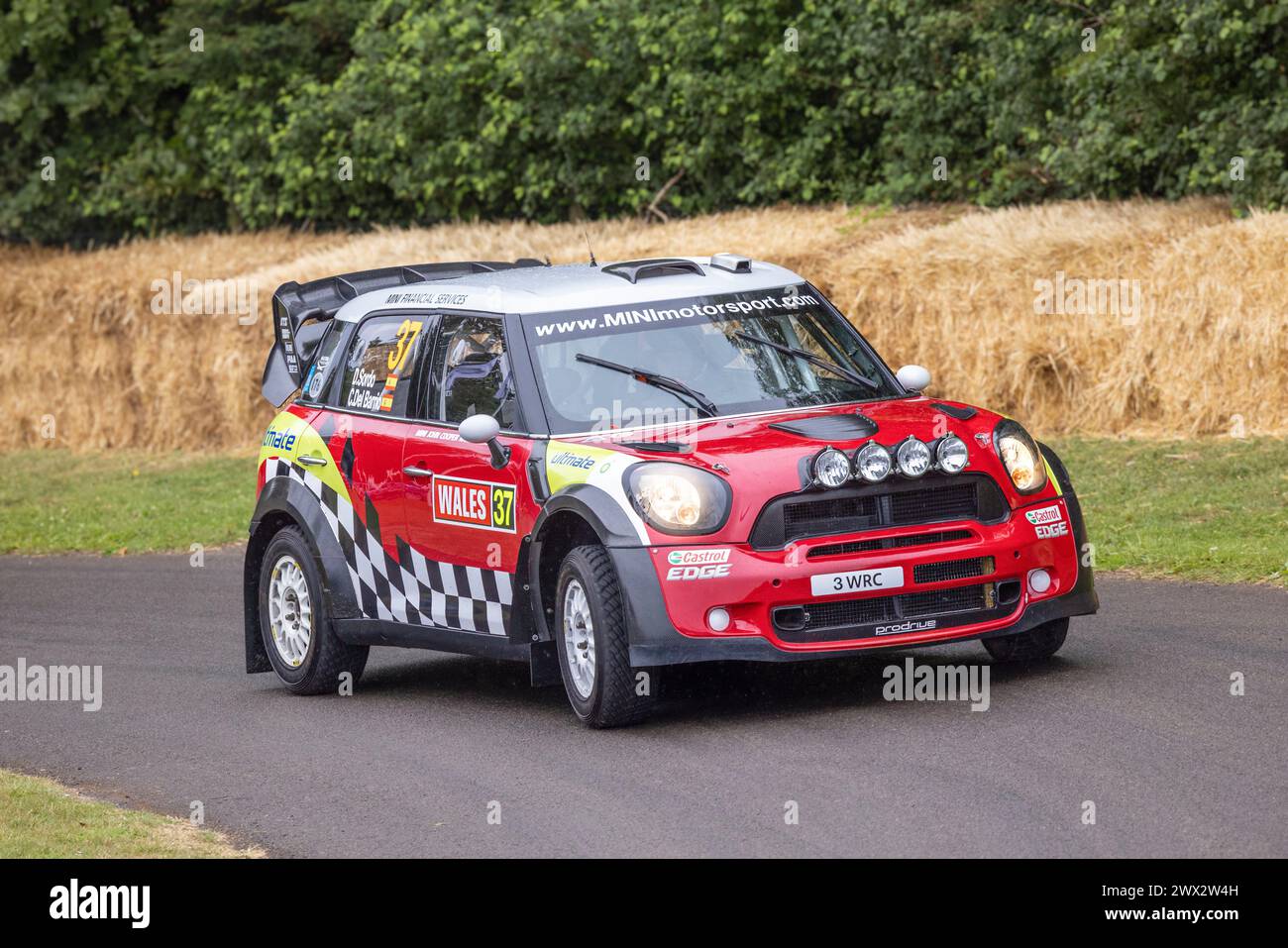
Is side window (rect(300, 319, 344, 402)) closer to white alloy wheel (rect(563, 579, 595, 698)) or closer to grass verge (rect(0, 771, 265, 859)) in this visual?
white alloy wheel (rect(563, 579, 595, 698))

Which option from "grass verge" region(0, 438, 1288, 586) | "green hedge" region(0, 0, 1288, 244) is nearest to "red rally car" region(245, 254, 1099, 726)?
"grass verge" region(0, 438, 1288, 586)

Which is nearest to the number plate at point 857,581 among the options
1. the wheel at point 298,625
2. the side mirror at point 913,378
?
the side mirror at point 913,378

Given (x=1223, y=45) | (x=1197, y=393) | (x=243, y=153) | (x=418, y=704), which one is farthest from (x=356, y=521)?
(x=243, y=153)

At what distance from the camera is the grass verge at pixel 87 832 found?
7.13 m

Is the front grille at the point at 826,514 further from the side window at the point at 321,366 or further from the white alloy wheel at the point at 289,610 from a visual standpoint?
the side window at the point at 321,366

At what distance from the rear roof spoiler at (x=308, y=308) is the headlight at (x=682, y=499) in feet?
11.6

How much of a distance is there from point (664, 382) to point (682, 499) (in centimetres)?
106

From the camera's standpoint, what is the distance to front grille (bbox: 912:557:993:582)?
8469 millimetres

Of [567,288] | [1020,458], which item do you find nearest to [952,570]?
[1020,458]

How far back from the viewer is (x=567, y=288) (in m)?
9.79

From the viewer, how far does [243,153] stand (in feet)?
107

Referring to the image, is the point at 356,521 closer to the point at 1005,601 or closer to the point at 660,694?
the point at 660,694

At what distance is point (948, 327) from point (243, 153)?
16.7 meters

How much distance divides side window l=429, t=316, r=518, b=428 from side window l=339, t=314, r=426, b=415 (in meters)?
0.23
